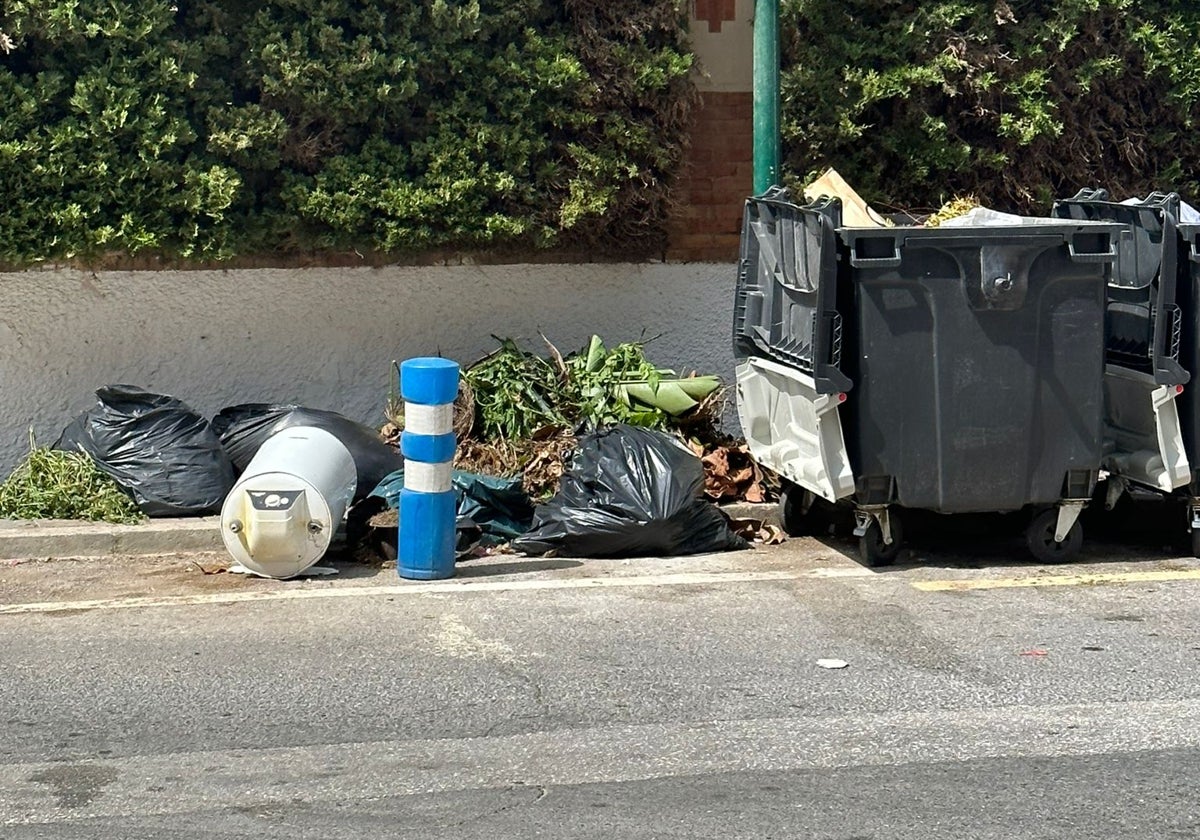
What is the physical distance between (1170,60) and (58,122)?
6767mm

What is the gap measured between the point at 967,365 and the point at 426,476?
2.42m

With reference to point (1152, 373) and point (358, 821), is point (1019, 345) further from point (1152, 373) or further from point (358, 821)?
point (358, 821)

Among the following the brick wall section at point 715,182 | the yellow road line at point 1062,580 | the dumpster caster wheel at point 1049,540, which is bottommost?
the yellow road line at point 1062,580

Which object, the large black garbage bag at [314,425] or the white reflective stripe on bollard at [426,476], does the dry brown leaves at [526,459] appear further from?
the white reflective stripe on bollard at [426,476]

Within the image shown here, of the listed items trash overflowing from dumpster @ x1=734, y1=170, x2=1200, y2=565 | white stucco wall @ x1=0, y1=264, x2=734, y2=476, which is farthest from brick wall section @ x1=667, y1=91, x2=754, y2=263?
trash overflowing from dumpster @ x1=734, y1=170, x2=1200, y2=565

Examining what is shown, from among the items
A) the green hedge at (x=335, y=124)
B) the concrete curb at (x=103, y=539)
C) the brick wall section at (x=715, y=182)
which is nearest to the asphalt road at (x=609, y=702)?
the concrete curb at (x=103, y=539)

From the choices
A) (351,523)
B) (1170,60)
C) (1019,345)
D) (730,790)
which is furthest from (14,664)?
(1170,60)

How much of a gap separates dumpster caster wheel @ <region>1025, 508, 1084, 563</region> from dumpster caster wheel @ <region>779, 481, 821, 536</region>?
1.11 m

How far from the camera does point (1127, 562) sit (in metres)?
7.23

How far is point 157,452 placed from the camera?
8055mm

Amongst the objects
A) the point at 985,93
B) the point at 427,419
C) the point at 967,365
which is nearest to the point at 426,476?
the point at 427,419

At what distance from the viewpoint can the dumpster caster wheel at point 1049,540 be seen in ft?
23.5

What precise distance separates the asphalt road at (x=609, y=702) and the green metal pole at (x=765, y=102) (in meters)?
2.78

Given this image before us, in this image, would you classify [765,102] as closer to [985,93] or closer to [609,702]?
[985,93]
